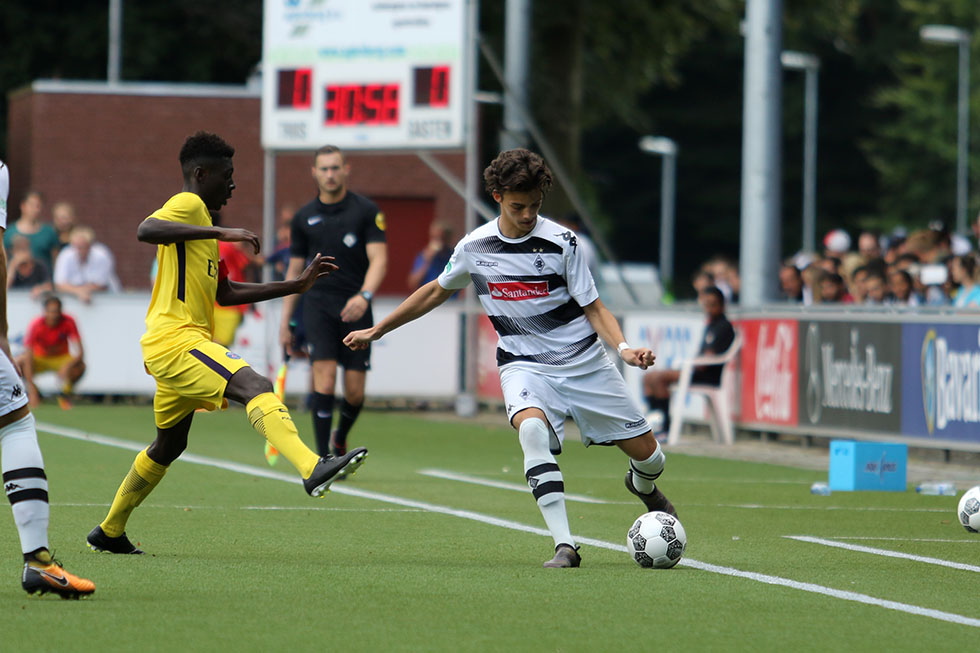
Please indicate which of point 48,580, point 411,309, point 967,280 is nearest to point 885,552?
point 411,309

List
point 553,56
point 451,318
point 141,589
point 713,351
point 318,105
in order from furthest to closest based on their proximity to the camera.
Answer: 1. point 553,56
2. point 451,318
3. point 318,105
4. point 713,351
5. point 141,589

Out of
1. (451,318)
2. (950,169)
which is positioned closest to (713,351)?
(451,318)

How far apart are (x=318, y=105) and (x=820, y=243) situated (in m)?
43.4

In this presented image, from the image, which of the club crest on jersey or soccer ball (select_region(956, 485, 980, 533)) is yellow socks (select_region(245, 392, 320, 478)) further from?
soccer ball (select_region(956, 485, 980, 533))

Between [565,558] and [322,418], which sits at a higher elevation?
[322,418]

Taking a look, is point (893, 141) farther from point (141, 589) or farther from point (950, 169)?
point (141, 589)

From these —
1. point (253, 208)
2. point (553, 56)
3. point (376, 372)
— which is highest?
point (553, 56)

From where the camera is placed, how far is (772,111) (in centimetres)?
1859

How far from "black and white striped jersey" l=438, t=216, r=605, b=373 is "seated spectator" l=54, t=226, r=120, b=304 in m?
14.1

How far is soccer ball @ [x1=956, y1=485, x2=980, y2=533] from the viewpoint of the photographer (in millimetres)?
9891

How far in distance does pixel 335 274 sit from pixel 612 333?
5.12 m

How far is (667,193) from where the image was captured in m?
59.6

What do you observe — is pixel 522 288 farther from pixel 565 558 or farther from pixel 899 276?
pixel 899 276

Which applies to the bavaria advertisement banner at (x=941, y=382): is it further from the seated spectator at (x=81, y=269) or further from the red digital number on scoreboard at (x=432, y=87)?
the seated spectator at (x=81, y=269)
